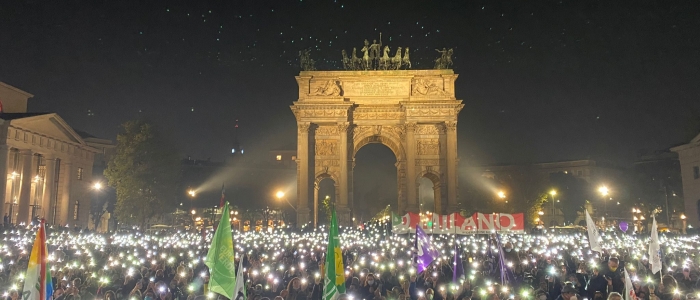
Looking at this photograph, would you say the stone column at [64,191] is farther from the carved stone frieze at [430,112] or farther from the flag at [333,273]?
the flag at [333,273]

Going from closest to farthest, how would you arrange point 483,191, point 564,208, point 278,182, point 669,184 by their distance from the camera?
1. point 669,184
2. point 564,208
3. point 483,191
4. point 278,182

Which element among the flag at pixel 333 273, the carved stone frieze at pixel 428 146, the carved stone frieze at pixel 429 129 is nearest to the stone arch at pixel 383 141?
the carved stone frieze at pixel 428 146

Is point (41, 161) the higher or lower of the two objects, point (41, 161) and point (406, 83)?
the lower

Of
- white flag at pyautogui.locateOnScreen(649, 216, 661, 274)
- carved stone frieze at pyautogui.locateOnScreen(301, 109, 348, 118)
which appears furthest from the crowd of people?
carved stone frieze at pyautogui.locateOnScreen(301, 109, 348, 118)

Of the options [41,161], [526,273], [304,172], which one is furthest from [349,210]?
[526,273]

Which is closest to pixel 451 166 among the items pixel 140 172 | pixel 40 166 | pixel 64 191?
pixel 140 172

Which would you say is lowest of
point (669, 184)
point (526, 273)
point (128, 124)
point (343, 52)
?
point (526, 273)

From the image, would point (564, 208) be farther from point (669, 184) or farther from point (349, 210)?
point (349, 210)
